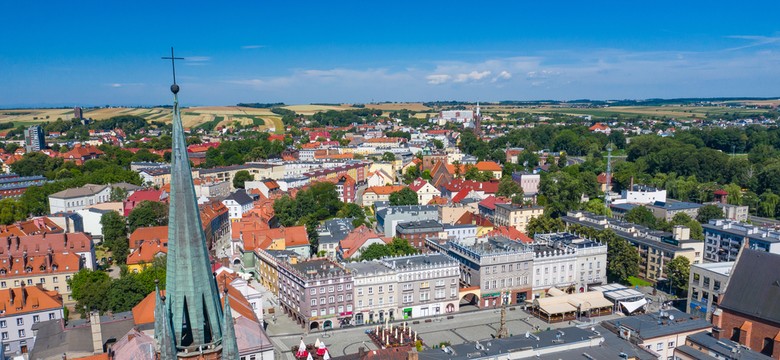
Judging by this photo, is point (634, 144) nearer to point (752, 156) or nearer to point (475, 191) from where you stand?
point (752, 156)

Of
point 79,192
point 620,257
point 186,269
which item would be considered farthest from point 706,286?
point 79,192

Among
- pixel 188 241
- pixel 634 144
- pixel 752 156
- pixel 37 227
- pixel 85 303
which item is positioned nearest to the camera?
pixel 188 241

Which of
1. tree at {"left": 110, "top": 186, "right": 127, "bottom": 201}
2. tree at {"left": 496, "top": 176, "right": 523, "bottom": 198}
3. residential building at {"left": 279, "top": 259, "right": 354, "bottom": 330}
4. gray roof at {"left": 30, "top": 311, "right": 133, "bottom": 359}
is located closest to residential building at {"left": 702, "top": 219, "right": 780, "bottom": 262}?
tree at {"left": 496, "top": 176, "right": 523, "bottom": 198}

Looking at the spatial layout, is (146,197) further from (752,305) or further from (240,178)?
(752,305)

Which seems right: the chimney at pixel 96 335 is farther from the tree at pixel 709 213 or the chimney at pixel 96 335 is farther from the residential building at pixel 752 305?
the tree at pixel 709 213

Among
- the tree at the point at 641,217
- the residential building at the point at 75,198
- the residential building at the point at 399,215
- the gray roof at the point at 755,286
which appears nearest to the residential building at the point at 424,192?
the residential building at the point at 399,215

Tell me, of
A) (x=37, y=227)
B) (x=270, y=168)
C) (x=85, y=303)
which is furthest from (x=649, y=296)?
(x=270, y=168)

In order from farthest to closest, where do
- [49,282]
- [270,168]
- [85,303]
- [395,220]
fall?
[270,168] < [395,220] < [49,282] < [85,303]
